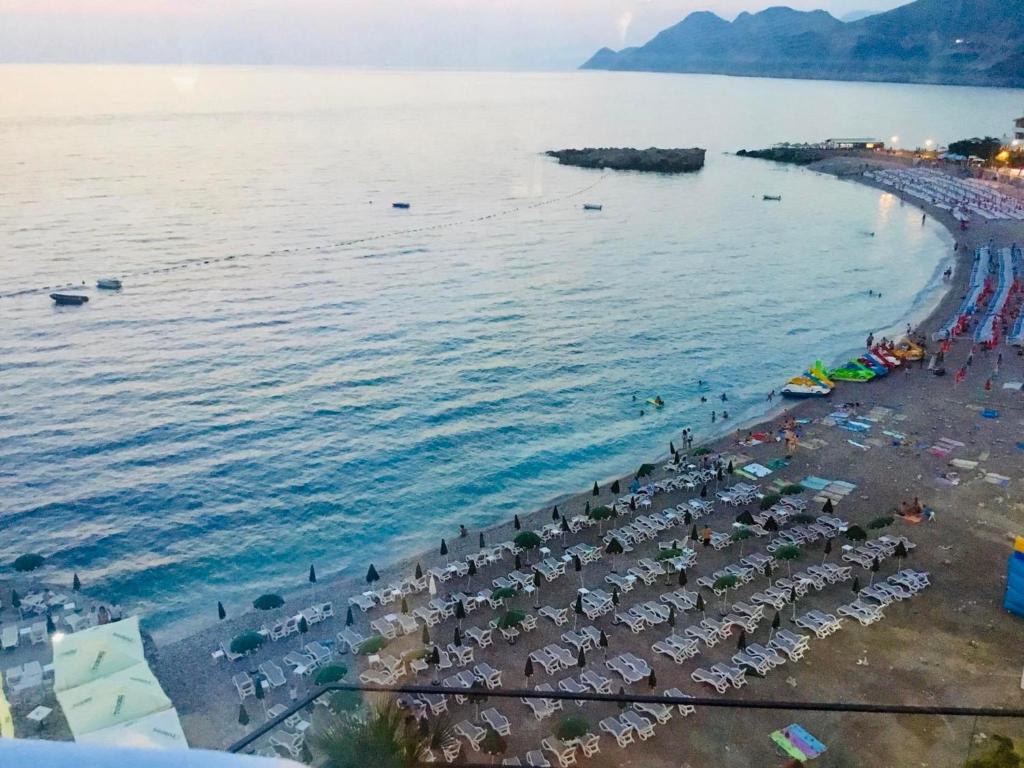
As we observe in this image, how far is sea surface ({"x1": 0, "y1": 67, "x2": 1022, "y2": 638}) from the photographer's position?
103ft

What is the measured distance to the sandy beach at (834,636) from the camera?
58.4ft

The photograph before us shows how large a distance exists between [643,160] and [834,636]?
119 meters

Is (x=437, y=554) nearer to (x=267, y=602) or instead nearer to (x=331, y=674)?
(x=267, y=602)

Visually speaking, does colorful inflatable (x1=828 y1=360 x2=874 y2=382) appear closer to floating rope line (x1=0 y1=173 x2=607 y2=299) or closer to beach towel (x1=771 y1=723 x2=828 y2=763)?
beach towel (x1=771 y1=723 x2=828 y2=763)

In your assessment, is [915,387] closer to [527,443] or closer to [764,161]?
[527,443]

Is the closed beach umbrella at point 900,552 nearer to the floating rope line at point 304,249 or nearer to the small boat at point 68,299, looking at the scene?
the small boat at point 68,299

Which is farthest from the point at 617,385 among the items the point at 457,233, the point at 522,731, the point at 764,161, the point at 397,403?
the point at 764,161

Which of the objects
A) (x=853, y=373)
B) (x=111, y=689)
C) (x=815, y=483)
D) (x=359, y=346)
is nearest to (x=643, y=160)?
(x=359, y=346)

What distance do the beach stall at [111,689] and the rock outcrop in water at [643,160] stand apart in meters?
123

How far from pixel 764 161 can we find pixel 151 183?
102 m

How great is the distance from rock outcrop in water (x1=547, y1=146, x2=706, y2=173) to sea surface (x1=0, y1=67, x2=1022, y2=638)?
21.3m

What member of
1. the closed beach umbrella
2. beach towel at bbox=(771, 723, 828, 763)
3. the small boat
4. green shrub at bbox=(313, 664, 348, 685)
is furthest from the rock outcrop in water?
beach towel at bbox=(771, 723, 828, 763)

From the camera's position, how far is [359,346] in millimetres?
50219

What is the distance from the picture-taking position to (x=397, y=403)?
138 feet
